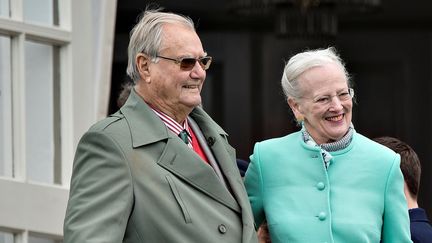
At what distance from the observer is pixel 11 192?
5277 mm

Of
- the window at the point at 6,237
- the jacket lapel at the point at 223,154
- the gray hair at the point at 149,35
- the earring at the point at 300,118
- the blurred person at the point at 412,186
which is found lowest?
the window at the point at 6,237

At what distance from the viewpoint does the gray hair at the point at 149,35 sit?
4.13 metres

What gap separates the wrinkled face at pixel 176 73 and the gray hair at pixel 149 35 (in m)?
0.02

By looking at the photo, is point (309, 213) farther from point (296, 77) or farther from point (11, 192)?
point (11, 192)

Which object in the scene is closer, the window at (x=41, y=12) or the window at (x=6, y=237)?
the window at (x=6, y=237)

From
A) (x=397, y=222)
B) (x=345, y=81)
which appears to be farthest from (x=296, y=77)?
(x=397, y=222)

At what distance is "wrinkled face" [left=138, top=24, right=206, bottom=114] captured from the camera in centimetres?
412

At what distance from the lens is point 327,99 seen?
→ 4.32 metres

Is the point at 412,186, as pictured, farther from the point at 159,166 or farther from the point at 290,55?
the point at 290,55

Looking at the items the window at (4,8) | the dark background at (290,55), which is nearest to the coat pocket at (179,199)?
the window at (4,8)

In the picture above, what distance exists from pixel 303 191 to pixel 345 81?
13.8 inches

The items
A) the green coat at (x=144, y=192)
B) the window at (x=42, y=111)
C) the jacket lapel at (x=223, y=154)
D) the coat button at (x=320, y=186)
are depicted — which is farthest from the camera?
the window at (x=42, y=111)

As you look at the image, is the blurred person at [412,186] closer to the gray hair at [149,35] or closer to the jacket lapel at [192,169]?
the jacket lapel at [192,169]

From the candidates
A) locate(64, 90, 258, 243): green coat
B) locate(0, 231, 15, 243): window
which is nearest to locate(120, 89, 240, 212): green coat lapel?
locate(64, 90, 258, 243): green coat
